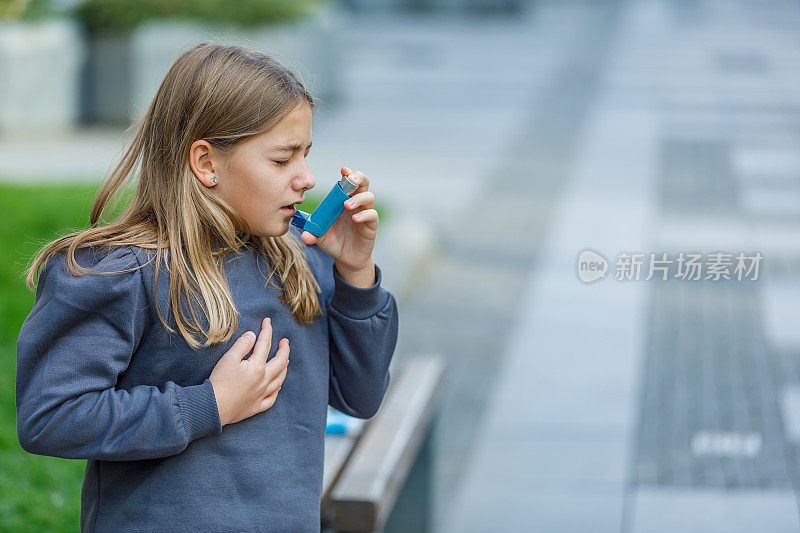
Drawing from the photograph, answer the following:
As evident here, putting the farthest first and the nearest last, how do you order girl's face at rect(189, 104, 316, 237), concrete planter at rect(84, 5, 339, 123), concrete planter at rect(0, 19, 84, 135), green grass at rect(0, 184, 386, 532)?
concrete planter at rect(84, 5, 339, 123) → concrete planter at rect(0, 19, 84, 135) → green grass at rect(0, 184, 386, 532) → girl's face at rect(189, 104, 316, 237)

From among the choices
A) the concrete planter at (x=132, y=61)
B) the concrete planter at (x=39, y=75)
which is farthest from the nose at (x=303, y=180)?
the concrete planter at (x=132, y=61)

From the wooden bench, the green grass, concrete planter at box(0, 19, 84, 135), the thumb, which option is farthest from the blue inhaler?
concrete planter at box(0, 19, 84, 135)

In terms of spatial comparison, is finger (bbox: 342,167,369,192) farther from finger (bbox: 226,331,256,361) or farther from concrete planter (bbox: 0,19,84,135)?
concrete planter (bbox: 0,19,84,135)

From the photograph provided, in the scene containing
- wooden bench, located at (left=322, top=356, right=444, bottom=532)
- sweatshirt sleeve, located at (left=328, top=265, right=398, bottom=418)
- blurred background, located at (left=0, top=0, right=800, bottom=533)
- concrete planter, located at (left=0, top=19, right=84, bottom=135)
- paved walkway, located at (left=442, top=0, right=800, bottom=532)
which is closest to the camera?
sweatshirt sleeve, located at (left=328, top=265, right=398, bottom=418)

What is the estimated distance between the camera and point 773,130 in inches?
375

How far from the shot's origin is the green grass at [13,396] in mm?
3436

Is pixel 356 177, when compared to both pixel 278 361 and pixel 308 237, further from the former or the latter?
pixel 278 361

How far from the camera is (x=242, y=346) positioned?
1.60m

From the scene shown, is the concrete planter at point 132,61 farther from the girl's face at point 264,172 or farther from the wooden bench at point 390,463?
the girl's face at point 264,172

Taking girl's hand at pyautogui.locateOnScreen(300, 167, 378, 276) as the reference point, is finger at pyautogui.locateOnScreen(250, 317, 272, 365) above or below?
below

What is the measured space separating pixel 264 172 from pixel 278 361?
0.30 metres

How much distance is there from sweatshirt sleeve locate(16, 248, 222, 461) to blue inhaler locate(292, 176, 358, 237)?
10.6 inches

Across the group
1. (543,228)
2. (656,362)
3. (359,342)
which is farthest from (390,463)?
(543,228)

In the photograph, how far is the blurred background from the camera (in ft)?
12.9
